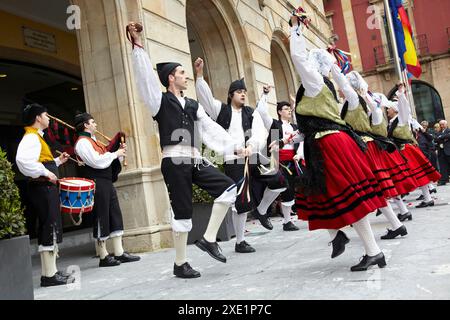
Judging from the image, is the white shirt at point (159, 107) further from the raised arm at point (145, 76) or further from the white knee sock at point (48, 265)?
the white knee sock at point (48, 265)

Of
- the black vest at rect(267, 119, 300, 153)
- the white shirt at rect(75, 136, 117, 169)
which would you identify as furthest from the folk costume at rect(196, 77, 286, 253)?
the white shirt at rect(75, 136, 117, 169)

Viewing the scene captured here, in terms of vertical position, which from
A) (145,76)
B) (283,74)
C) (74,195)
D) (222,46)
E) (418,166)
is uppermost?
(283,74)

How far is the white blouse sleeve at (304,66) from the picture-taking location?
3.62m

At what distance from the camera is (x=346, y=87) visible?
176 inches

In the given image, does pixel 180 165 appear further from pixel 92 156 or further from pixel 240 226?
pixel 92 156

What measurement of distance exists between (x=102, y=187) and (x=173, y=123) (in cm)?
203

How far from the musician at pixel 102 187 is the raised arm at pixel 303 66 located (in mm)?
2764

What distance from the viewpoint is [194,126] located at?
4.32m

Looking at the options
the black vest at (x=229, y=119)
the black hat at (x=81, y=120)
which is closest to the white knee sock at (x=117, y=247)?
the black hat at (x=81, y=120)

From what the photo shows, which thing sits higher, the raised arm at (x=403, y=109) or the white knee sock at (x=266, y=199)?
the raised arm at (x=403, y=109)

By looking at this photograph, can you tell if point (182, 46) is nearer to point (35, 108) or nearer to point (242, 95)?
point (242, 95)

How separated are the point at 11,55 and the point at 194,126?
7179 mm

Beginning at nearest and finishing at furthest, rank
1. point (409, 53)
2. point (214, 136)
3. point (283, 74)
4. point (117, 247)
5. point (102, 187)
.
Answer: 1. point (214, 136)
2. point (102, 187)
3. point (117, 247)
4. point (283, 74)
5. point (409, 53)

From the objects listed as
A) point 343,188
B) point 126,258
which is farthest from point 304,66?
point 126,258
